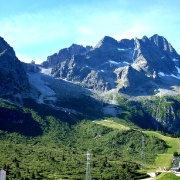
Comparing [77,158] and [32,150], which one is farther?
[32,150]

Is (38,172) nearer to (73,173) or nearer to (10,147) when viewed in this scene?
(73,173)

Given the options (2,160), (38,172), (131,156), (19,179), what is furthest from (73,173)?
(131,156)

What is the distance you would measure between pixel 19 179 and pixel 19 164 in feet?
93.3

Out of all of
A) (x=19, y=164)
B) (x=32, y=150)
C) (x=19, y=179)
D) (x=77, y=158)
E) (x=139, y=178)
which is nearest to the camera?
(x=19, y=179)

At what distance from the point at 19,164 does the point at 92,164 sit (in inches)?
1120

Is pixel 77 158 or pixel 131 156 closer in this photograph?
pixel 77 158

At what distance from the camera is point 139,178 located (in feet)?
413

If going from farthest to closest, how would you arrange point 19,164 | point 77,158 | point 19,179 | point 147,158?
point 147,158 < point 77,158 < point 19,164 < point 19,179

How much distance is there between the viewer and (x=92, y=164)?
491ft

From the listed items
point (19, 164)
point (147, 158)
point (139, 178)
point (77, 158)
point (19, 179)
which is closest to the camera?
point (19, 179)

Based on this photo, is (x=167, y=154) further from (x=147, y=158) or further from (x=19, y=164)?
(x=19, y=164)

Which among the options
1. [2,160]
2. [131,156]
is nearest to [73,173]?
[2,160]

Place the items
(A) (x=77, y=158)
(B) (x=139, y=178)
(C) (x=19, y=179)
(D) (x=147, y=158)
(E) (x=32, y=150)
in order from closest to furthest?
(C) (x=19, y=179) < (B) (x=139, y=178) < (A) (x=77, y=158) < (E) (x=32, y=150) < (D) (x=147, y=158)

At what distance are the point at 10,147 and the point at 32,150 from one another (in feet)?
33.9
